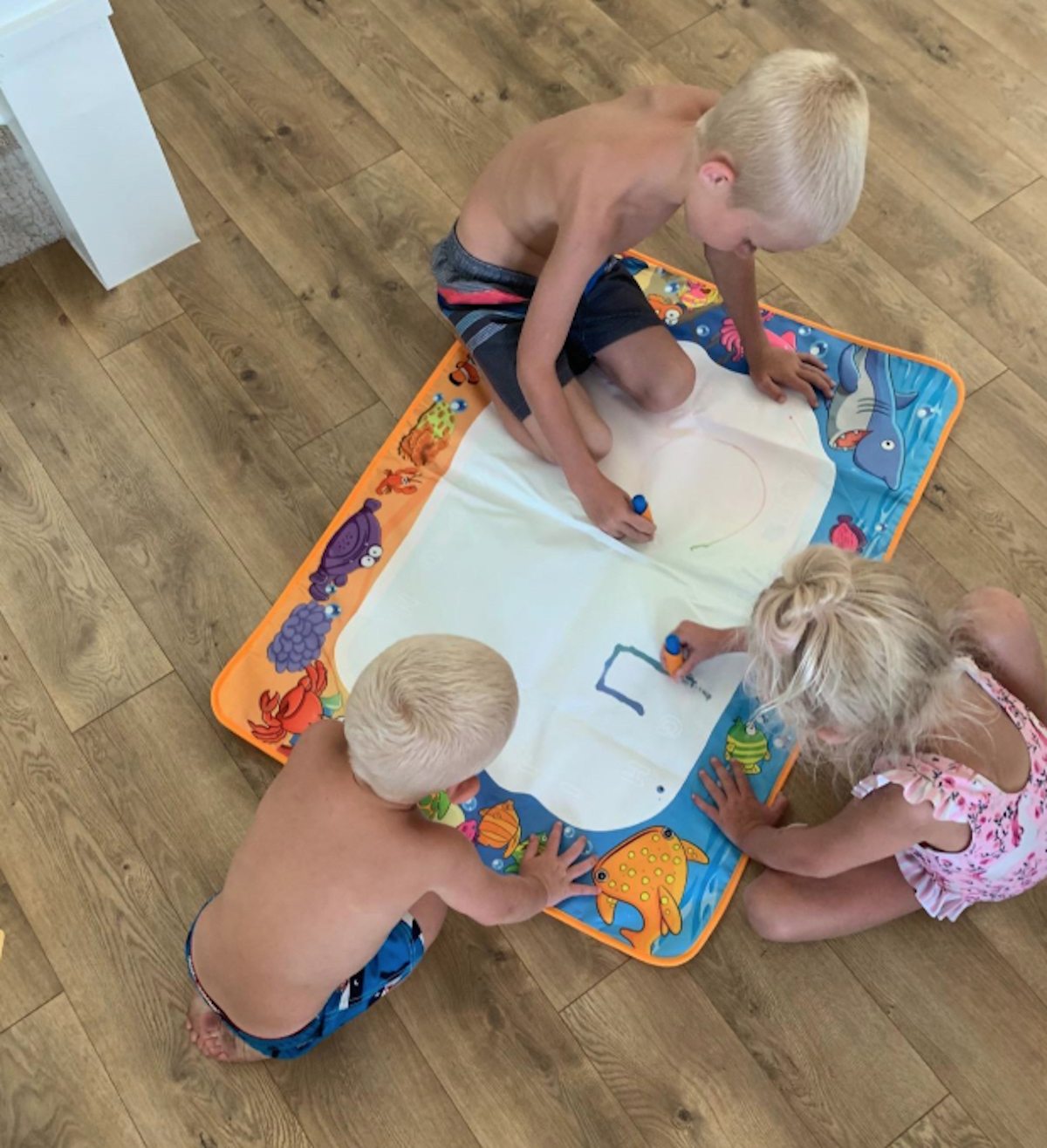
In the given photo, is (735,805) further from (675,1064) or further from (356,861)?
Result: (356,861)

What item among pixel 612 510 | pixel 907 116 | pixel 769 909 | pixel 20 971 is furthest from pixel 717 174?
pixel 20 971

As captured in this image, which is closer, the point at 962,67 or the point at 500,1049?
the point at 500,1049

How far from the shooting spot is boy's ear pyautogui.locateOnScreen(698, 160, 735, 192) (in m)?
1.08

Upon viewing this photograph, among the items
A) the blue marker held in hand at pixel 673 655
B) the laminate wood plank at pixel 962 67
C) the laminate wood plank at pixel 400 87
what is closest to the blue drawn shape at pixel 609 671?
the blue marker held in hand at pixel 673 655

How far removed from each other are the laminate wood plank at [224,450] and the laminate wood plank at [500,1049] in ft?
1.73

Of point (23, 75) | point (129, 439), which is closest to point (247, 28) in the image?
point (23, 75)

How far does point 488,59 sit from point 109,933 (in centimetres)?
147

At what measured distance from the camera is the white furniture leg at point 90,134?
1254mm

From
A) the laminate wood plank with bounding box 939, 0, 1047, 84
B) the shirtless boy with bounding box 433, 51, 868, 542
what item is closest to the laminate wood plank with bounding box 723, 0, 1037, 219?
the laminate wood plank with bounding box 939, 0, 1047, 84

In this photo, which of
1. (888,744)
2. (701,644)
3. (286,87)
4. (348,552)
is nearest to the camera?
(888,744)

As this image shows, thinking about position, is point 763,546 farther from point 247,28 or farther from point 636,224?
point 247,28

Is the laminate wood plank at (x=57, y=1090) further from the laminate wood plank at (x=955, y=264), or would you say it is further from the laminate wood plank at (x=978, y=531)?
the laminate wood plank at (x=955, y=264)

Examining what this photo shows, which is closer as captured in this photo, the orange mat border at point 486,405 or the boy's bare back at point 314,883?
the boy's bare back at point 314,883

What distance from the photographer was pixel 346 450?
60.1 inches
